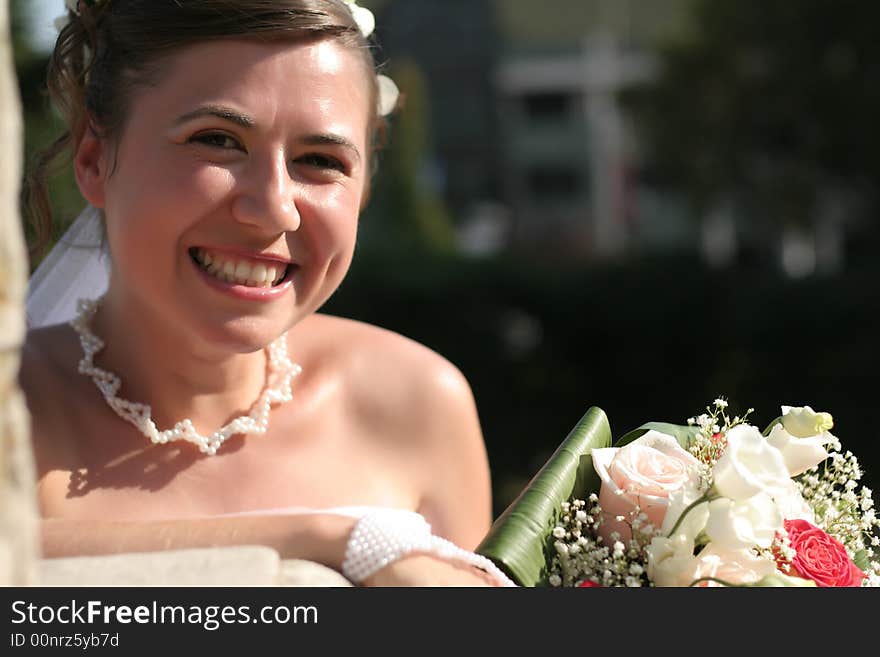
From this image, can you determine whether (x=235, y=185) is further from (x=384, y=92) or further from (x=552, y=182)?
(x=552, y=182)

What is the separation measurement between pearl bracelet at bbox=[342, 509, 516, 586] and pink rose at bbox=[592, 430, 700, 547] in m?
0.35

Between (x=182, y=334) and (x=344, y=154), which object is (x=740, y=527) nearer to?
(x=344, y=154)

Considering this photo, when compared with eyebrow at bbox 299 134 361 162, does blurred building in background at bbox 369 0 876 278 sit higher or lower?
lower

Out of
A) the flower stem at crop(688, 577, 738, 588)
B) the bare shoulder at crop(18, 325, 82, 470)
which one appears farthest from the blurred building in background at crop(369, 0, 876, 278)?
the flower stem at crop(688, 577, 738, 588)

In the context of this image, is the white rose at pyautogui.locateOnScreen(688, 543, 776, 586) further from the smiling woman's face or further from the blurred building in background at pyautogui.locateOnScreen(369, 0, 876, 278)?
the blurred building in background at pyautogui.locateOnScreen(369, 0, 876, 278)

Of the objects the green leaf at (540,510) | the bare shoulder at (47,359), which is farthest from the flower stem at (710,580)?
the bare shoulder at (47,359)

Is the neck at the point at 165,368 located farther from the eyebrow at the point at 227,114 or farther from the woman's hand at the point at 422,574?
the woman's hand at the point at 422,574

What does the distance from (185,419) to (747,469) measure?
144cm

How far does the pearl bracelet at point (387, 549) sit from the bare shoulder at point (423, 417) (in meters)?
1.25

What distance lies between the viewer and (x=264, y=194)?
2328 mm

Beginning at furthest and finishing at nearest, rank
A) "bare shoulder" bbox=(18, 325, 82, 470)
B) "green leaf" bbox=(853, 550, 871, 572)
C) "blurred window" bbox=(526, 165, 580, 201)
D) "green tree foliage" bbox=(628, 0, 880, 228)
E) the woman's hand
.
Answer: "blurred window" bbox=(526, 165, 580, 201) → "green tree foliage" bbox=(628, 0, 880, 228) → "bare shoulder" bbox=(18, 325, 82, 470) → "green leaf" bbox=(853, 550, 871, 572) → the woman's hand

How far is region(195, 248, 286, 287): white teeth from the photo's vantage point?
94.2 inches

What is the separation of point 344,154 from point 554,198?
4458 centimetres
